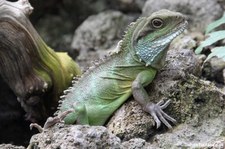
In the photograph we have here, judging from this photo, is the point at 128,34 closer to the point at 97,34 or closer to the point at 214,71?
the point at 214,71

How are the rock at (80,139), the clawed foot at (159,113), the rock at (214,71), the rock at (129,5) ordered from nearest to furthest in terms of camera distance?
the rock at (80,139) → the clawed foot at (159,113) → the rock at (214,71) → the rock at (129,5)

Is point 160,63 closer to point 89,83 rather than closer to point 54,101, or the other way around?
point 89,83

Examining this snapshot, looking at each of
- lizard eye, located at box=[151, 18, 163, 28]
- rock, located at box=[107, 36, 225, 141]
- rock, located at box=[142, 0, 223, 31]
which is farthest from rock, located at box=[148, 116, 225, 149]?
rock, located at box=[142, 0, 223, 31]

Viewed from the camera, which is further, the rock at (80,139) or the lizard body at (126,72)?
the lizard body at (126,72)

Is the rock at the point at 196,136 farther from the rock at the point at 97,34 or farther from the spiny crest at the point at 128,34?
the rock at the point at 97,34

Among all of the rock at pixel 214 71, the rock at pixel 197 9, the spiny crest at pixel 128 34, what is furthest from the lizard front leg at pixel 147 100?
the rock at pixel 197 9

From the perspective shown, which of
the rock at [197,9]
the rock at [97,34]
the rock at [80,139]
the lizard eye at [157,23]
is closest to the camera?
the rock at [80,139]

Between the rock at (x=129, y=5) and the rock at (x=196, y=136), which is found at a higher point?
the rock at (x=196, y=136)
